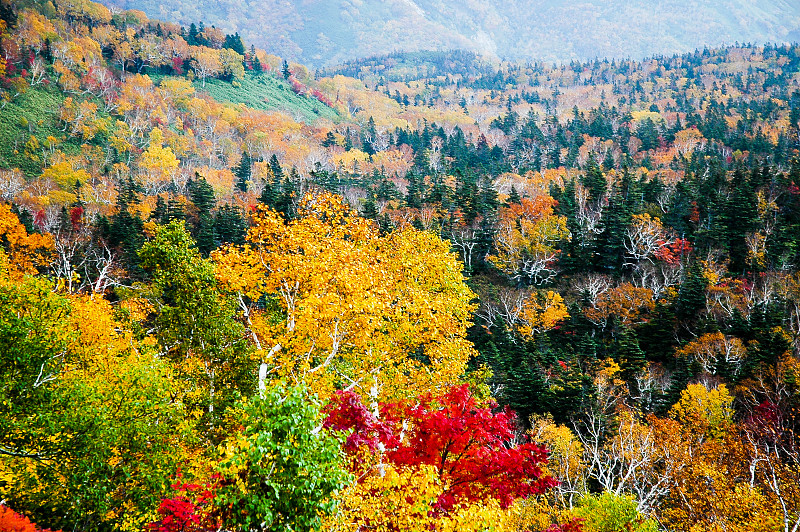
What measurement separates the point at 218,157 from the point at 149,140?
48.6 ft

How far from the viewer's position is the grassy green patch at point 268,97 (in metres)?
154

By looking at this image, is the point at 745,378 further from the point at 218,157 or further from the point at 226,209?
the point at 218,157

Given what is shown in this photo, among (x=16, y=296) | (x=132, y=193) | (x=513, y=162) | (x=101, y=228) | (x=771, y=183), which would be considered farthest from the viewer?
(x=513, y=162)

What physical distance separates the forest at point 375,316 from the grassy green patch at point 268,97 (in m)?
14.0

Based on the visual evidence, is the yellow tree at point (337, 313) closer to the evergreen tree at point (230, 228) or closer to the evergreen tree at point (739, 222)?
the evergreen tree at point (230, 228)

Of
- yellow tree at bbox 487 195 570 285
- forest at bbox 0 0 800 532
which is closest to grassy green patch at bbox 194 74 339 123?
forest at bbox 0 0 800 532

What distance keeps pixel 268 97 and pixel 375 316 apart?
174m

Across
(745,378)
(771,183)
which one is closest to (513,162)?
(771,183)

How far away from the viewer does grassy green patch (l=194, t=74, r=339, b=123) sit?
154 m

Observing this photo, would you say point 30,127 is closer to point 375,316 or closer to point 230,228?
point 230,228

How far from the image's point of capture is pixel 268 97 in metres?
169

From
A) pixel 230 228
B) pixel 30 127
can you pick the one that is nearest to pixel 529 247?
pixel 230 228

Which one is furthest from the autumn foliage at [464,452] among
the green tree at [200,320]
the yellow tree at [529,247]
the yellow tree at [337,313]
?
the yellow tree at [529,247]

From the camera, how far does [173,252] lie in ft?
51.1
